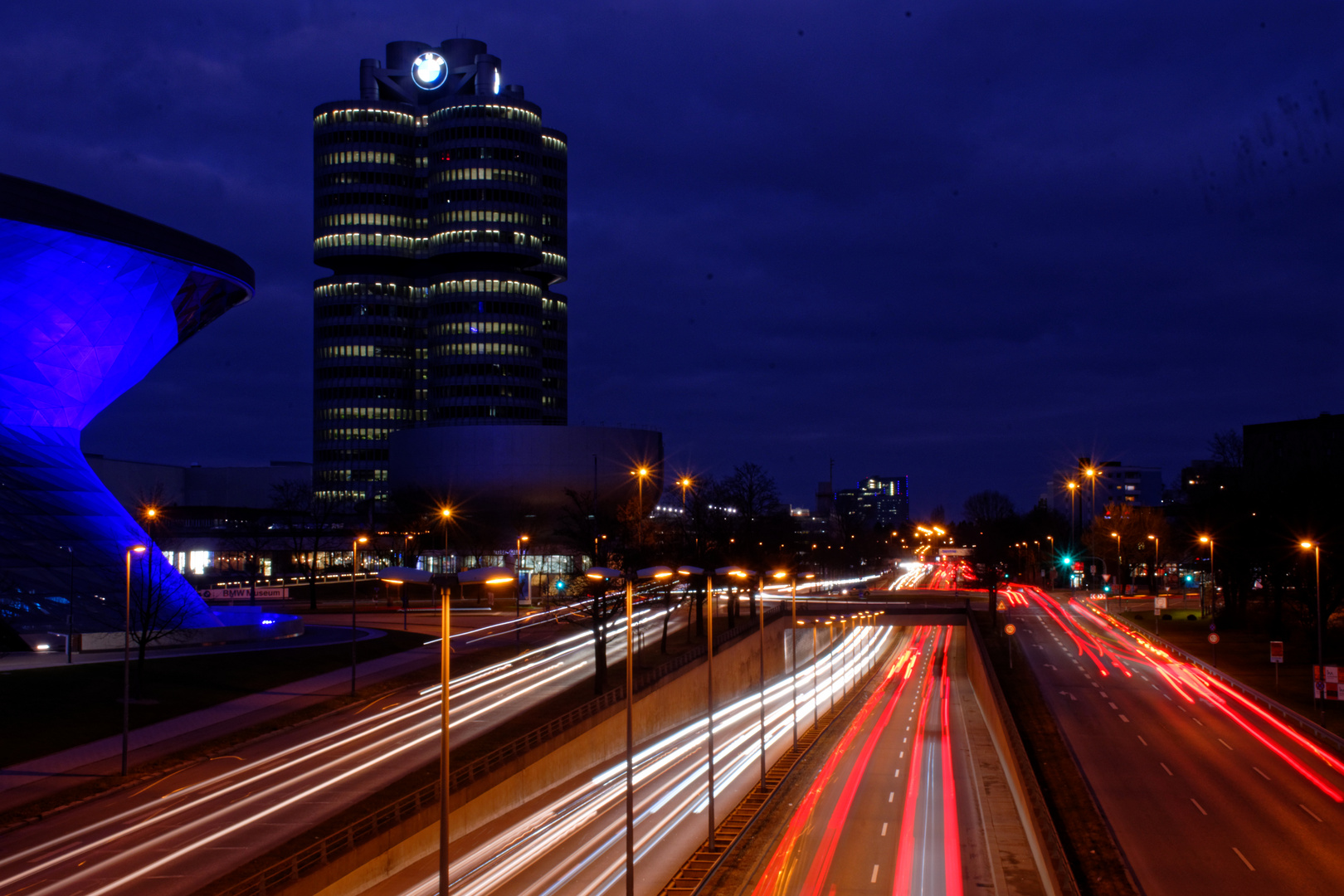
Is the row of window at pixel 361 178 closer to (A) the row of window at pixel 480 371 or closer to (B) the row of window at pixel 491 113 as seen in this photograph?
(B) the row of window at pixel 491 113

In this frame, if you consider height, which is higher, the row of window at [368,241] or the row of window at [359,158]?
the row of window at [359,158]

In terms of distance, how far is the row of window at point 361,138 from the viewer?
18150 cm

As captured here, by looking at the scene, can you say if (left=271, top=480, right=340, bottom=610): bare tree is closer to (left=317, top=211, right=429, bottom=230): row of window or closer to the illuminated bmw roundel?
(left=317, top=211, right=429, bottom=230): row of window

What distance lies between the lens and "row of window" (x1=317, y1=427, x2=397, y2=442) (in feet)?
594

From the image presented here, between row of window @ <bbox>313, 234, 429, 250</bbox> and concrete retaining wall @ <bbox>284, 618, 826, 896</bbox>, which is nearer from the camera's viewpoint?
concrete retaining wall @ <bbox>284, 618, 826, 896</bbox>

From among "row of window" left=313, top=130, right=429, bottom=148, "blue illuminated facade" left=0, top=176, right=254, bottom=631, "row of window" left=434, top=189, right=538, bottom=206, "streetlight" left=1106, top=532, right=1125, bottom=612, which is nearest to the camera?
"blue illuminated facade" left=0, top=176, right=254, bottom=631

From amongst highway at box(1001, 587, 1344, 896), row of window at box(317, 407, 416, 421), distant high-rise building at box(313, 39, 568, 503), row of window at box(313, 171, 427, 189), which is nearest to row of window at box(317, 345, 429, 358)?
distant high-rise building at box(313, 39, 568, 503)

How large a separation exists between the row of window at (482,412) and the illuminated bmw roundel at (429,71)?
203 feet

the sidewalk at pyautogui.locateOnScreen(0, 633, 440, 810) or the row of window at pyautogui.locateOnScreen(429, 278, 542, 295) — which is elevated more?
the row of window at pyautogui.locateOnScreen(429, 278, 542, 295)

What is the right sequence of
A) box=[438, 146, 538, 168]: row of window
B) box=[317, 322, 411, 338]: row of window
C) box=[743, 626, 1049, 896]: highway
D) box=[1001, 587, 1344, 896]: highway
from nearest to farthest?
box=[743, 626, 1049, 896]: highway → box=[1001, 587, 1344, 896]: highway → box=[438, 146, 538, 168]: row of window → box=[317, 322, 411, 338]: row of window

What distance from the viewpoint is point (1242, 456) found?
135m

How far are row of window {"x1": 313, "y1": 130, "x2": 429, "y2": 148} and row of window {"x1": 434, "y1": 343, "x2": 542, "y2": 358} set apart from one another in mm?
36453

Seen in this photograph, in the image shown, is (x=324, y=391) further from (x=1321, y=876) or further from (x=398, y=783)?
(x=1321, y=876)

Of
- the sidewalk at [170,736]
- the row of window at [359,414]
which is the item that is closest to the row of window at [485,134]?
the row of window at [359,414]
